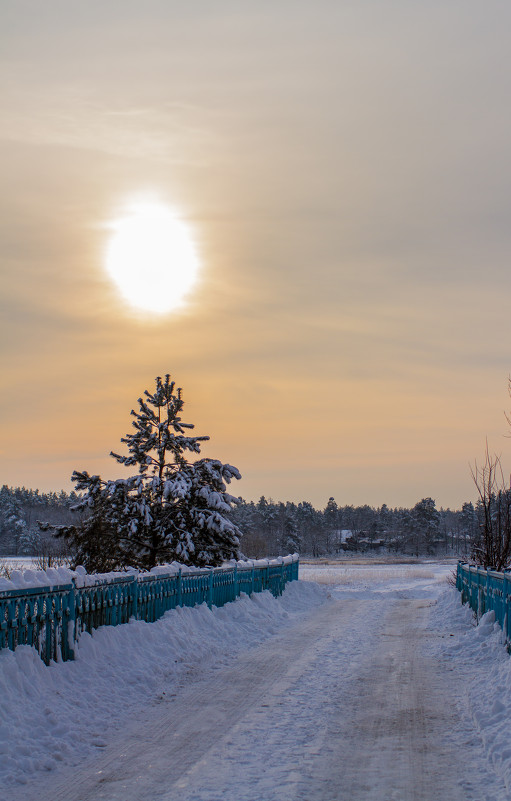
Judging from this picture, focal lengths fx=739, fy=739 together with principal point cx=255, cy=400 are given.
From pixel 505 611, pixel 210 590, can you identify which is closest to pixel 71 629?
pixel 505 611

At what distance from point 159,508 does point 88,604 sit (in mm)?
15758

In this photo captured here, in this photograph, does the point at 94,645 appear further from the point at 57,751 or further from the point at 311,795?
the point at 311,795

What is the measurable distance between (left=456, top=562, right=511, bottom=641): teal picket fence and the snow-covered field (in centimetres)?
41

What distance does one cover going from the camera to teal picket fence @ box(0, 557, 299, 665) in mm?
8844

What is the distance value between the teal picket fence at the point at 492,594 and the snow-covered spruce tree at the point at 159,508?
32.3 feet

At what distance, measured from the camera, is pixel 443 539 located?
13750 centimetres

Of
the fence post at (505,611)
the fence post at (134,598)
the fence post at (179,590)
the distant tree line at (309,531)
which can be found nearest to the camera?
the fence post at (505,611)

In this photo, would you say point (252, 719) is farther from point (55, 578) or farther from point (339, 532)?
point (339, 532)

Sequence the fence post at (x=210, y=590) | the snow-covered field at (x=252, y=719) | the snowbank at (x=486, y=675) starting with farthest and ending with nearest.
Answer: the fence post at (x=210, y=590) → the snowbank at (x=486, y=675) → the snow-covered field at (x=252, y=719)

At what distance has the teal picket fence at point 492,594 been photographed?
11.9 meters

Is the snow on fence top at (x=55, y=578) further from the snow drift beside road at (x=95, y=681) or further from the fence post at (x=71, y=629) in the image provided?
the snow drift beside road at (x=95, y=681)

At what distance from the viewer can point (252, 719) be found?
27.4 ft

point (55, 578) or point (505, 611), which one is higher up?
point (55, 578)

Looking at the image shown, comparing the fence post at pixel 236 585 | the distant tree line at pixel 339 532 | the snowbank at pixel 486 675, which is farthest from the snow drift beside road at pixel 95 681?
the distant tree line at pixel 339 532
